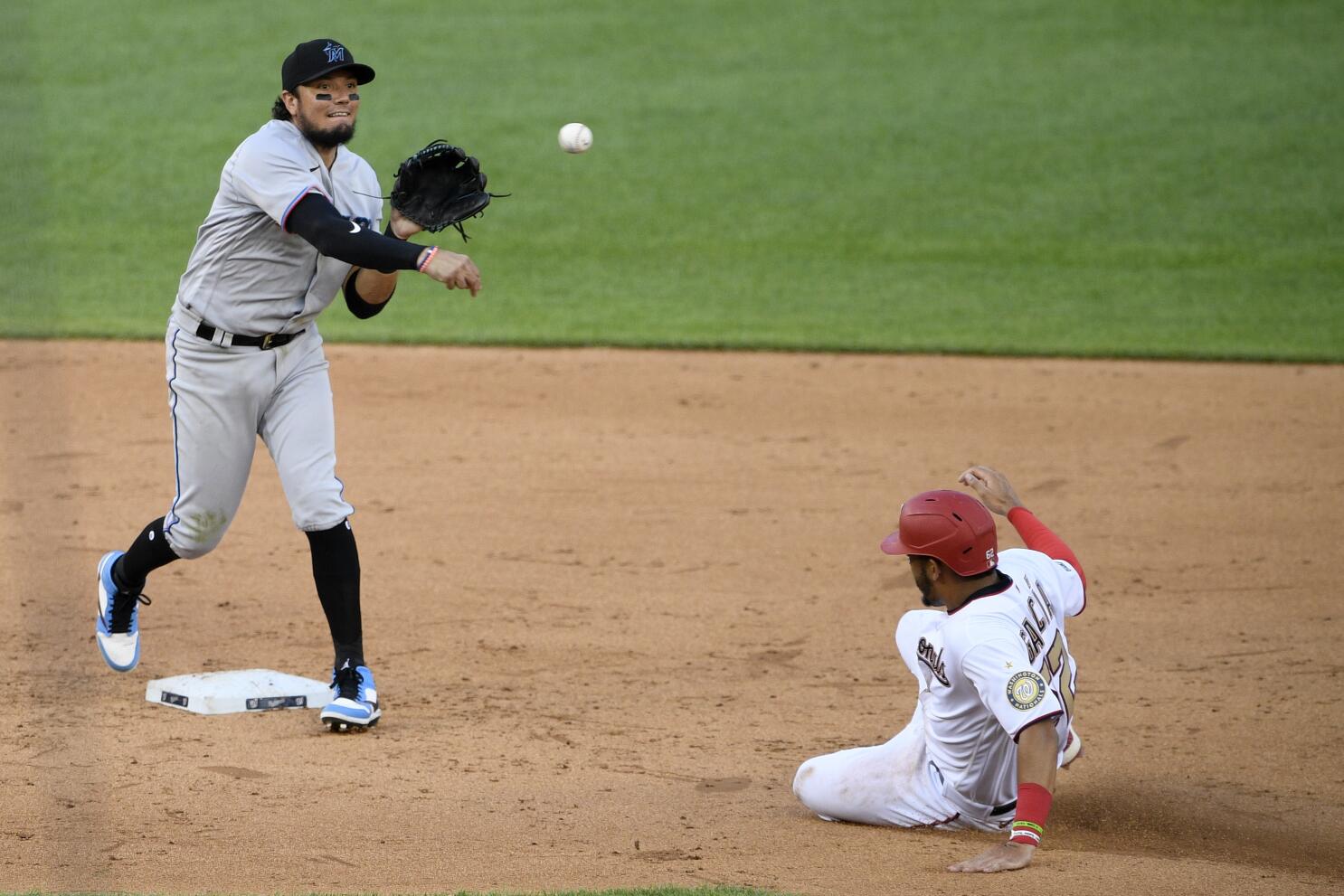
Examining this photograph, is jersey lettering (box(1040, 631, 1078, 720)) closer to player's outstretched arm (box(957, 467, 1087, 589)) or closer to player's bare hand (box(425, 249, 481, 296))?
player's outstretched arm (box(957, 467, 1087, 589))

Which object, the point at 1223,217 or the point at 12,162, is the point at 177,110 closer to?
the point at 12,162

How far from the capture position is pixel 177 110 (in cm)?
1584

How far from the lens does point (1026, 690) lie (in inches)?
146

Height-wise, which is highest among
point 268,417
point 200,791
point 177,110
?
point 177,110

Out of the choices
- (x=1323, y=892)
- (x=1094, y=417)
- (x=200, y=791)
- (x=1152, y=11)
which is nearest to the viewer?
(x=1323, y=892)

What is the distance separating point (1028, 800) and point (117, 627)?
3027 mm

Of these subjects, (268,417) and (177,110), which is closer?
(268,417)

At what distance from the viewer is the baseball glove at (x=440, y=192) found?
15.8 ft

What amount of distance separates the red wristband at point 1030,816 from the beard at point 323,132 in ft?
8.75

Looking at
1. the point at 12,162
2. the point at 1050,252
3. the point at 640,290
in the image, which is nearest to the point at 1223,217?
the point at 1050,252

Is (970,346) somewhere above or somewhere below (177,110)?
below

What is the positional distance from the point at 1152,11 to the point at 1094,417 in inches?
430

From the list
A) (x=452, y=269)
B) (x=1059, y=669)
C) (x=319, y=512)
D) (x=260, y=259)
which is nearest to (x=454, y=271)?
(x=452, y=269)

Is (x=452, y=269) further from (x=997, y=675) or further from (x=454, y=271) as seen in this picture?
(x=997, y=675)
